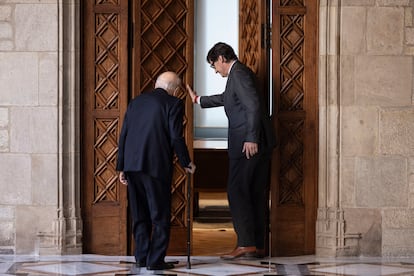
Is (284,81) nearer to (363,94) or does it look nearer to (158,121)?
(363,94)

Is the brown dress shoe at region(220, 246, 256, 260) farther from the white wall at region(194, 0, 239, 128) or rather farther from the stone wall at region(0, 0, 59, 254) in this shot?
the white wall at region(194, 0, 239, 128)

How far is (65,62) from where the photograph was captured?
25.3ft

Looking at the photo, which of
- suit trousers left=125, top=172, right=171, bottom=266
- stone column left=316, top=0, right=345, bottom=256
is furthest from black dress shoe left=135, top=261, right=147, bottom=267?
stone column left=316, top=0, right=345, bottom=256

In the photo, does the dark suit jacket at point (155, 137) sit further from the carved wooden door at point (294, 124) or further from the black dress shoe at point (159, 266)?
the carved wooden door at point (294, 124)

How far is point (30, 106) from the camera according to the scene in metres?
7.69

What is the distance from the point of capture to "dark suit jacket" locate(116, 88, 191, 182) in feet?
22.4

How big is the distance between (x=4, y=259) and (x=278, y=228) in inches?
83.1

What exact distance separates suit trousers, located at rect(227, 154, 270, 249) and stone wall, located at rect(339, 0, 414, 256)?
26.3 inches

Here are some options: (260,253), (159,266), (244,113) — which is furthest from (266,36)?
(159,266)

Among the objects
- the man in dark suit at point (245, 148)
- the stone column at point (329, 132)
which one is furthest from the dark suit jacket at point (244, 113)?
the stone column at point (329, 132)

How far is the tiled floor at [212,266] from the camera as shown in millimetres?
6977

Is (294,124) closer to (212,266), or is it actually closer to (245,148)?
(245,148)

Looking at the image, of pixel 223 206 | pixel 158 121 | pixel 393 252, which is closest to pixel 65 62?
pixel 158 121

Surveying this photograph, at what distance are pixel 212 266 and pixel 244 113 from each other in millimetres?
1142
